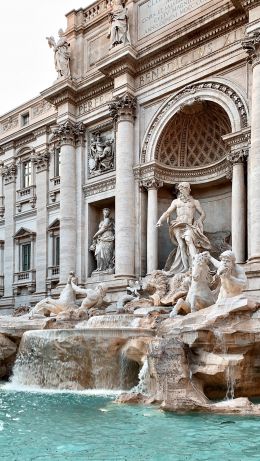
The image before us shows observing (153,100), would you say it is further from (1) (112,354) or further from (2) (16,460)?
(2) (16,460)

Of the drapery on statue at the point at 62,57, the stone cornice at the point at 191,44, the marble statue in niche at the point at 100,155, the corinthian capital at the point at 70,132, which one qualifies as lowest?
the marble statue in niche at the point at 100,155

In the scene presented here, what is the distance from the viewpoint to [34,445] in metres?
6.36

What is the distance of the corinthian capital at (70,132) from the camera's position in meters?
21.3

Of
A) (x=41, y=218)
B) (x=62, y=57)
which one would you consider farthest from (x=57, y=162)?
(x=62, y=57)

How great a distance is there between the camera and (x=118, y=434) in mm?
6852

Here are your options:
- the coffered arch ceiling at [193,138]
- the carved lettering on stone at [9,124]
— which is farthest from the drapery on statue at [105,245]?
the carved lettering on stone at [9,124]

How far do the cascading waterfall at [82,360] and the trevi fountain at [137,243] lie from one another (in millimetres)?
30

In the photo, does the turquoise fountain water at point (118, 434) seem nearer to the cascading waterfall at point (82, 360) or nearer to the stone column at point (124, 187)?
the cascading waterfall at point (82, 360)

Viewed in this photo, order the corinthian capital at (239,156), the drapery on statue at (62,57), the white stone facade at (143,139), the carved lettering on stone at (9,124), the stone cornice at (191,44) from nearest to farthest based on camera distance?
1. the corinthian capital at (239,156)
2. the white stone facade at (143,139)
3. the stone cornice at (191,44)
4. the drapery on statue at (62,57)
5. the carved lettering on stone at (9,124)

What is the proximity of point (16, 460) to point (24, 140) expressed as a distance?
2163cm

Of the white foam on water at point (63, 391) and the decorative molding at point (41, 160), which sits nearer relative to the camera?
the white foam on water at point (63, 391)

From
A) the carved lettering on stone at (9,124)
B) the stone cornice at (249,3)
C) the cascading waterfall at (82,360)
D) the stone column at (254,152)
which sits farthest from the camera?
the carved lettering on stone at (9,124)

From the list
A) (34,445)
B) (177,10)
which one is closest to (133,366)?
(34,445)

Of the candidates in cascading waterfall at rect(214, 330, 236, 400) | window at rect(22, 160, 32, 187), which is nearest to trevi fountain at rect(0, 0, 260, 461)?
cascading waterfall at rect(214, 330, 236, 400)
